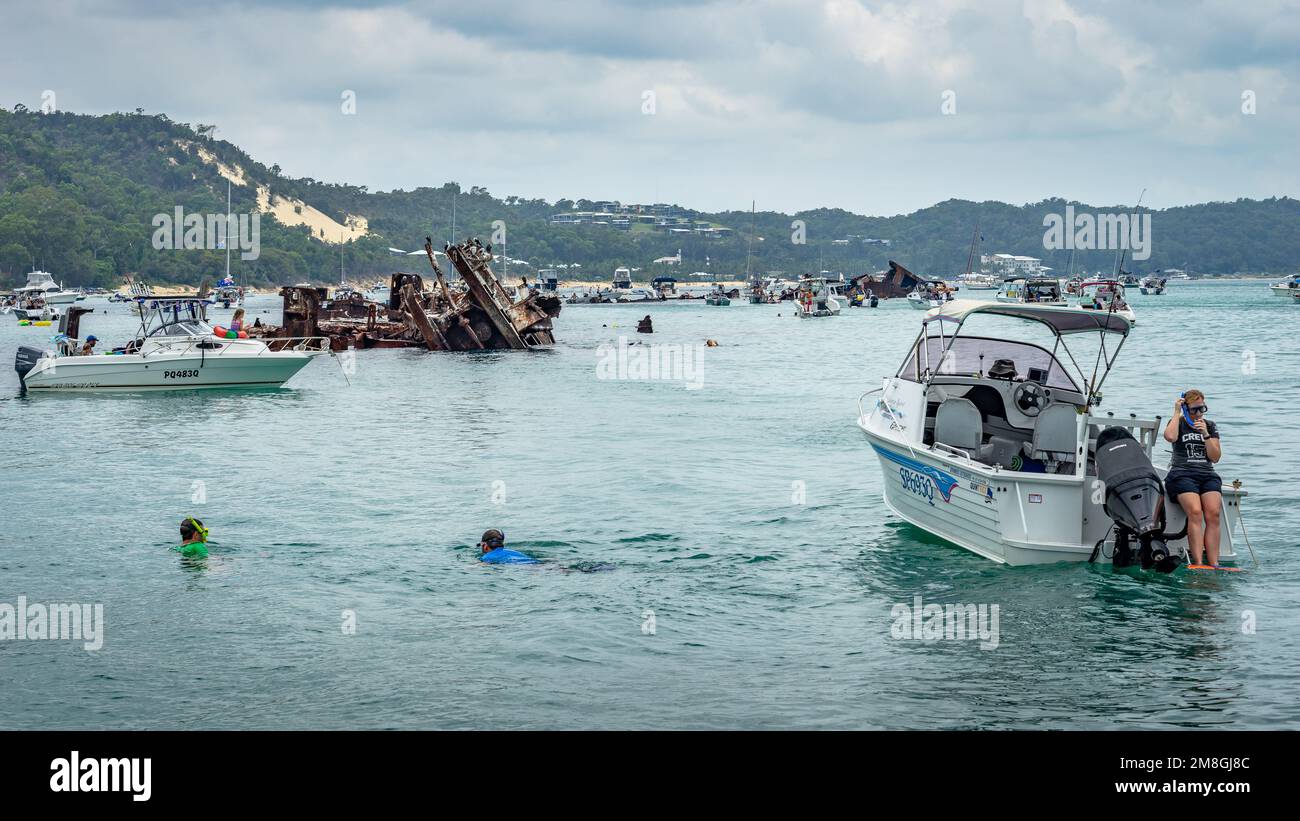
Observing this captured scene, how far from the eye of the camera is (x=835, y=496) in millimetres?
Answer: 22719

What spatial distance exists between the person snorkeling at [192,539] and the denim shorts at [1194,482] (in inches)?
526

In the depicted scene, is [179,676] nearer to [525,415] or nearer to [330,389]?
[525,415]

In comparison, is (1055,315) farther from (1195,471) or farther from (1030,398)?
(1195,471)

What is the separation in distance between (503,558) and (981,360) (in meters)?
7.95

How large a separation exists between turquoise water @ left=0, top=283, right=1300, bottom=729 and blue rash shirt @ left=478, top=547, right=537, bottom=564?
24cm

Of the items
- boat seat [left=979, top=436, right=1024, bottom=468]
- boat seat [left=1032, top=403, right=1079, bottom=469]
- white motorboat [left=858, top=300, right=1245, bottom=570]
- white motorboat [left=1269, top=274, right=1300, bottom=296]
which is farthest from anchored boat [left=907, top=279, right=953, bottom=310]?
boat seat [left=1032, top=403, right=1079, bottom=469]

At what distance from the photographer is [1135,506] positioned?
559 inches

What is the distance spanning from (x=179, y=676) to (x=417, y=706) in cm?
286

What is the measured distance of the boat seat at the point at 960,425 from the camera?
16.8 m

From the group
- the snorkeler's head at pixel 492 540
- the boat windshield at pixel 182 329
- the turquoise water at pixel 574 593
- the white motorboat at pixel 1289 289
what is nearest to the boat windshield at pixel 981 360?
the turquoise water at pixel 574 593

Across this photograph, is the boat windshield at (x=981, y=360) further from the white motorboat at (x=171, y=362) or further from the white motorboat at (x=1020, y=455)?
the white motorboat at (x=171, y=362)

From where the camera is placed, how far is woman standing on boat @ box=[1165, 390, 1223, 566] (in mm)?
13895
